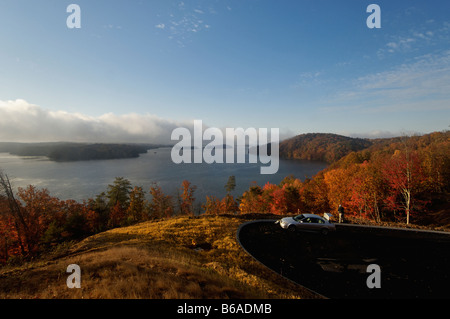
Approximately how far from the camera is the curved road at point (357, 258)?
24.2 feet

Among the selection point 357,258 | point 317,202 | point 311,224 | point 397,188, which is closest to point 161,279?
point 357,258

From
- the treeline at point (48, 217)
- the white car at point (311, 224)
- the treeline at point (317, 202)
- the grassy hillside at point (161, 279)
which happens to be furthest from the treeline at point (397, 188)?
the treeline at point (48, 217)

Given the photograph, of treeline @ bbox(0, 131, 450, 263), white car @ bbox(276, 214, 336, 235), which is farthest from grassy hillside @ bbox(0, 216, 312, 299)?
treeline @ bbox(0, 131, 450, 263)

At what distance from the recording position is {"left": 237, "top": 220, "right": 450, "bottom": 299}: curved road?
7.39 metres

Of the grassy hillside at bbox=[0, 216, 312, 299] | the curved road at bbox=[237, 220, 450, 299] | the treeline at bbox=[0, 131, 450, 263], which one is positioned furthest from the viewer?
the treeline at bbox=[0, 131, 450, 263]

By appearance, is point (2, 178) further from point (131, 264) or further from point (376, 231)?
point (376, 231)

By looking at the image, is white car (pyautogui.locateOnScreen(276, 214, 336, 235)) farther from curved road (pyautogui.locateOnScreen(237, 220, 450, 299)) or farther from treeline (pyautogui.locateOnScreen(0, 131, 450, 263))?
treeline (pyautogui.locateOnScreen(0, 131, 450, 263))

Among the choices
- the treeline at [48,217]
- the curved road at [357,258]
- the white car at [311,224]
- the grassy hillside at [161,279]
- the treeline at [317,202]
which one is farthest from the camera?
the treeline at [317,202]

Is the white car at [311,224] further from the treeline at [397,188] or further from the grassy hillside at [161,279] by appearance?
the treeline at [397,188]

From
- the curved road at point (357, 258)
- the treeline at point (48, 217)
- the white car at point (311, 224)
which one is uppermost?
the white car at point (311, 224)

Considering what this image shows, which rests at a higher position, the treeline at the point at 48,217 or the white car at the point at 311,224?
the white car at the point at 311,224

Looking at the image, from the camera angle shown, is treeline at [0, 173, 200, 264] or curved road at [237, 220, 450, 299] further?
treeline at [0, 173, 200, 264]

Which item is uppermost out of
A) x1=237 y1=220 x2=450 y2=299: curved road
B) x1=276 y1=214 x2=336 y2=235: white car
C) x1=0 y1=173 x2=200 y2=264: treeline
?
x1=276 y1=214 x2=336 y2=235: white car
